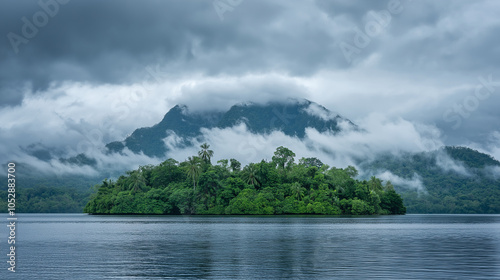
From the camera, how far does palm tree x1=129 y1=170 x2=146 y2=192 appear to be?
19062 cm

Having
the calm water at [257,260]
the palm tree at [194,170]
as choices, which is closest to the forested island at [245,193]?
the palm tree at [194,170]

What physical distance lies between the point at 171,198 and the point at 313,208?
51404 mm

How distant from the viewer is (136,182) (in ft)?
625

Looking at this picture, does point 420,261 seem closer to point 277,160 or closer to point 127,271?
point 127,271

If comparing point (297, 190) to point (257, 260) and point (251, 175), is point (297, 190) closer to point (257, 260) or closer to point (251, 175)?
point (251, 175)

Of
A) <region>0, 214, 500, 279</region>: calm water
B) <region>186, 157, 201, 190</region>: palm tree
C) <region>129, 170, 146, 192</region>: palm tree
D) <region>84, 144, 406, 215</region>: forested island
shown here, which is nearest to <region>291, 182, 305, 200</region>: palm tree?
<region>84, 144, 406, 215</region>: forested island

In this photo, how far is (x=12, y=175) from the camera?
156 feet

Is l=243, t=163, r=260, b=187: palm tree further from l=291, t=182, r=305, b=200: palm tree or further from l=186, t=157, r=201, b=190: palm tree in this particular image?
l=186, t=157, r=201, b=190: palm tree

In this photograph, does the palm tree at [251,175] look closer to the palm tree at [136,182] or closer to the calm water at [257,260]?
the palm tree at [136,182]

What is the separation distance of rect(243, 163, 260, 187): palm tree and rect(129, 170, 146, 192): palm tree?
136ft

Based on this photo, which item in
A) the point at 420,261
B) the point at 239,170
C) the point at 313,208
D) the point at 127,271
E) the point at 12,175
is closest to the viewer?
the point at 127,271

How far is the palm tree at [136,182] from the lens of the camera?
190625 mm

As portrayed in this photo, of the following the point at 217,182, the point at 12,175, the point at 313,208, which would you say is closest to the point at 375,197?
the point at 313,208

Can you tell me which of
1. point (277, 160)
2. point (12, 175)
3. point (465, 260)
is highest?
point (277, 160)
